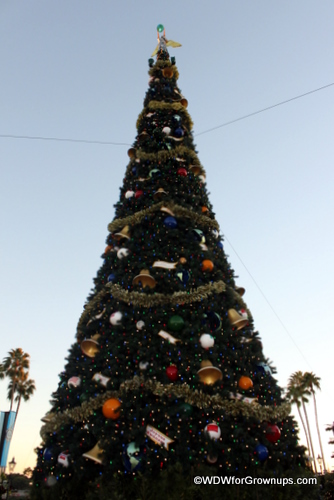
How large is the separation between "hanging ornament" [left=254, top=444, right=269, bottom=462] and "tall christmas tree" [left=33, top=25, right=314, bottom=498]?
0.01 meters

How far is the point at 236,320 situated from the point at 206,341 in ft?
3.01

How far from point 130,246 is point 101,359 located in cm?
223

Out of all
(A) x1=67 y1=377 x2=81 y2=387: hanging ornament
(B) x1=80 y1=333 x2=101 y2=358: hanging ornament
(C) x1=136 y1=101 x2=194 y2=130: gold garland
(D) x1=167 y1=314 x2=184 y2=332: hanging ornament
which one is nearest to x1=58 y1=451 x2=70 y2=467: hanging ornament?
(A) x1=67 y1=377 x2=81 y2=387: hanging ornament

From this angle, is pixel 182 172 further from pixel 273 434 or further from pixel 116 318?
pixel 273 434

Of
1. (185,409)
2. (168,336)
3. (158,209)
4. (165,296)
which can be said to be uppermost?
(158,209)

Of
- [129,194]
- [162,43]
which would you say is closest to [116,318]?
[129,194]

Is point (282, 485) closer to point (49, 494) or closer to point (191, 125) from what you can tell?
point (49, 494)

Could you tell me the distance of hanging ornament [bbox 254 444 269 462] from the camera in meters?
5.25

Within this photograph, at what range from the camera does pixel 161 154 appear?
28.5ft

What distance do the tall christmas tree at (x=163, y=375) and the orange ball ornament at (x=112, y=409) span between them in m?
0.01

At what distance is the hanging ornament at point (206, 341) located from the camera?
591 cm

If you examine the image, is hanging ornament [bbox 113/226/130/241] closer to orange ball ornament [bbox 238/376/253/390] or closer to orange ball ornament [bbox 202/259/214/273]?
orange ball ornament [bbox 202/259/214/273]

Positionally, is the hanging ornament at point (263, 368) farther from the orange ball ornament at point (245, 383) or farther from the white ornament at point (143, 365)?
the white ornament at point (143, 365)

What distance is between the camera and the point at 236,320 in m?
6.57
